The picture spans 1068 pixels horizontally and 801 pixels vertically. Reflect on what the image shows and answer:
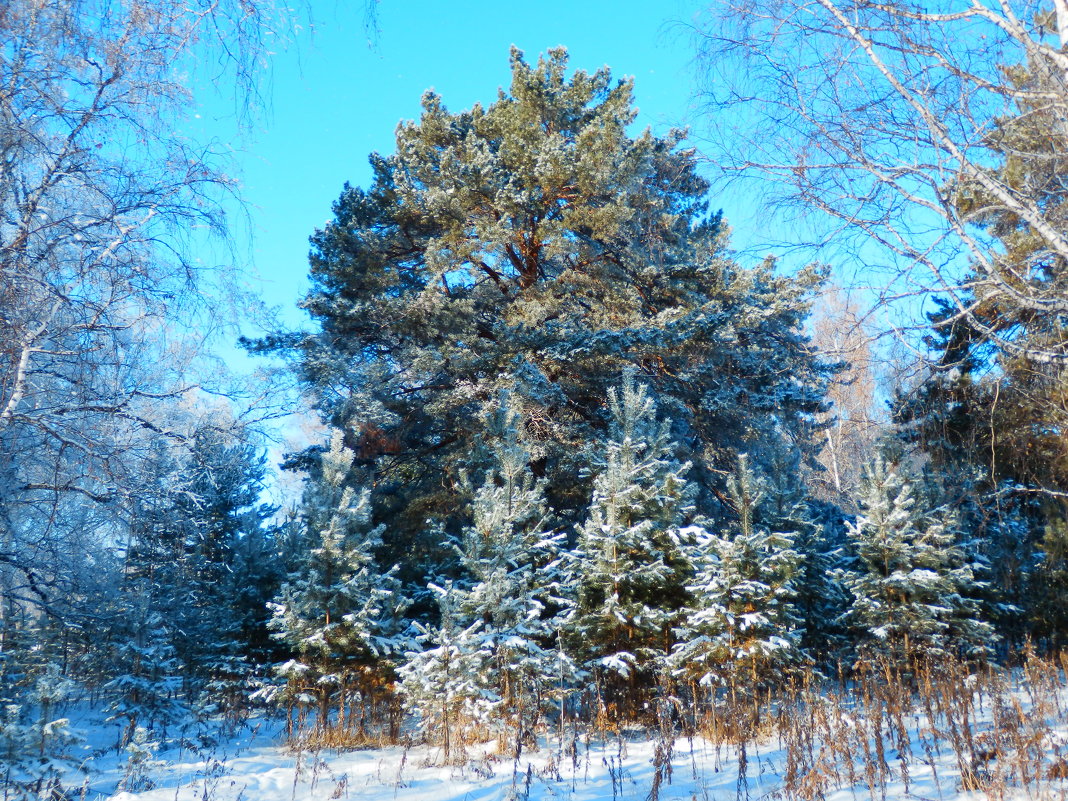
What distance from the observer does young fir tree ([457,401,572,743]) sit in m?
7.38

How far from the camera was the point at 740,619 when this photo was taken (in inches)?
302

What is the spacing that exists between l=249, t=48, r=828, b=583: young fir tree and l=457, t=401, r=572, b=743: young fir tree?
2465 millimetres

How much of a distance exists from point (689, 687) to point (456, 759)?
2.87m

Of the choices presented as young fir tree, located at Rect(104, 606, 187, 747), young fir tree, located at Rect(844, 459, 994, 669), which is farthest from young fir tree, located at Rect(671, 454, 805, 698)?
young fir tree, located at Rect(104, 606, 187, 747)

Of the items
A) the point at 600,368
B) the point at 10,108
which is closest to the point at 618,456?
the point at 600,368

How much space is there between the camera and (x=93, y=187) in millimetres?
4383

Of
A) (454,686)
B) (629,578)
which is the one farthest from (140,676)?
(629,578)

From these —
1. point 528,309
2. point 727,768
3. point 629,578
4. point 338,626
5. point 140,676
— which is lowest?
point 727,768

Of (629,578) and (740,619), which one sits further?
(629,578)

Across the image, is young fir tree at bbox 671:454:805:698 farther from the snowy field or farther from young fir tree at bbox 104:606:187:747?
young fir tree at bbox 104:606:187:747

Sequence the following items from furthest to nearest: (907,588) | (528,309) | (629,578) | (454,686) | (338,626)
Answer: (528,309) < (907,588) < (338,626) < (629,578) < (454,686)

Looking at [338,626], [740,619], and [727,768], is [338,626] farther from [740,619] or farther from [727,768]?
[727,768]

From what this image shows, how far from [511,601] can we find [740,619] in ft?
8.63

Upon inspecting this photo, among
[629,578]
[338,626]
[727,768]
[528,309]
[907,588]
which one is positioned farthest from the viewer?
[528,309]
